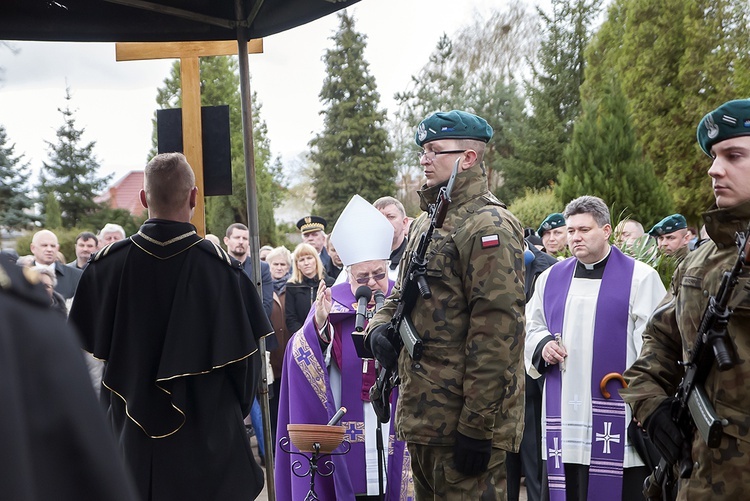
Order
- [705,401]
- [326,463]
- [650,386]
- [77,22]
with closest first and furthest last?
[705,401] < [650,386] < [77,22] < [326,463]

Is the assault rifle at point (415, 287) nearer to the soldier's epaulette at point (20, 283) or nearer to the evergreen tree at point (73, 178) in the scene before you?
the soldier's epaulette at point (20, 283)

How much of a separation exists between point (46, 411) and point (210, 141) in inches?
158

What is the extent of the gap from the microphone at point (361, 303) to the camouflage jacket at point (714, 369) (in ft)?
6.32

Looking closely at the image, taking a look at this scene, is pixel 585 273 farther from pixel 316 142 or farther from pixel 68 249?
pixel 316 142

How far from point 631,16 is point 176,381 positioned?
27735mm

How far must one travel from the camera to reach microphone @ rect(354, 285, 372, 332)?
484cm

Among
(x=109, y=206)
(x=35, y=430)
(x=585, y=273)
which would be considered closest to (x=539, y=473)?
(x=585, y=273)

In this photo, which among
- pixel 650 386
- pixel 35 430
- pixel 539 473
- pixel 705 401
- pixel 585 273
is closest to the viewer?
pixel 35 430

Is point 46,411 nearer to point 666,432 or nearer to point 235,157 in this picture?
point 666,432

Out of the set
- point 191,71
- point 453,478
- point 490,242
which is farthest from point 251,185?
point 453,478

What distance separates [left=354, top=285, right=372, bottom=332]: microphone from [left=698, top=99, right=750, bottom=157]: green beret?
2377 mm

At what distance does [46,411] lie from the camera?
0.93 meters

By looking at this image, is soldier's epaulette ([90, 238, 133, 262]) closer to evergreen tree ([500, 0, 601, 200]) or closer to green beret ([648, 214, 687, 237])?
green beret ([648, 214, 687, 237])

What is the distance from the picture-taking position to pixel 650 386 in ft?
10.1
